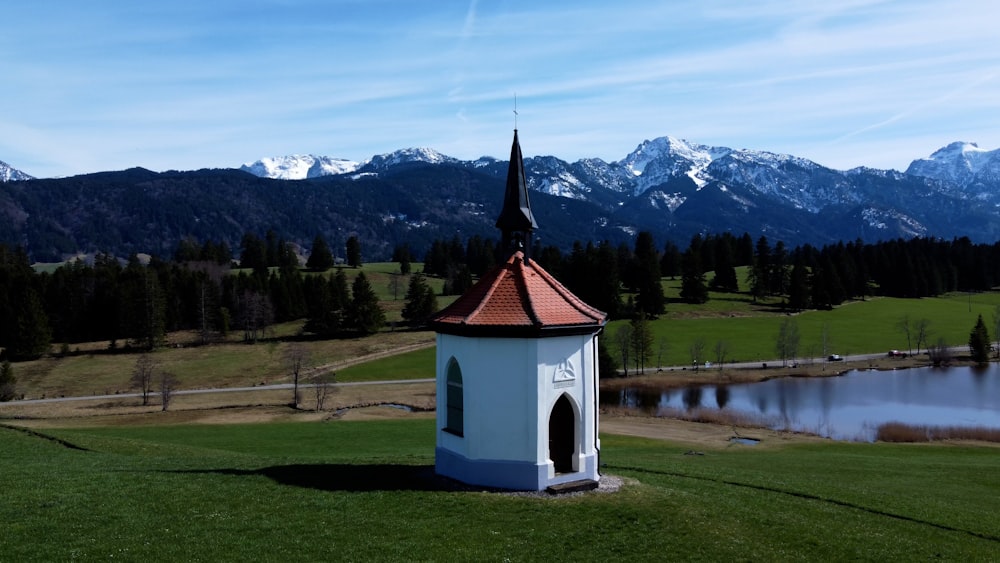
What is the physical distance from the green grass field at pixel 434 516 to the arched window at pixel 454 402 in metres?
1.61

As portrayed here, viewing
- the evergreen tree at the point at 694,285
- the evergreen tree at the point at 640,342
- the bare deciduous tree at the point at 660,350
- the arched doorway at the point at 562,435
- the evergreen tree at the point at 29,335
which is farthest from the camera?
the evergreen tree at the point at 694,285

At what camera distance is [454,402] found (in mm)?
20938

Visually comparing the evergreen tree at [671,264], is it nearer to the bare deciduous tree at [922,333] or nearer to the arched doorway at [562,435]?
the bare deciduous tree at [922,333]

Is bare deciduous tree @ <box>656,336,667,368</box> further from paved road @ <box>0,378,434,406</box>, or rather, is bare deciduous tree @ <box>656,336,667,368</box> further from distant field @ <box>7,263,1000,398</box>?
paved road @ <box>0,378,434,406</box>

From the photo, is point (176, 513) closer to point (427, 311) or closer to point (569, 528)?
point (569, 528)

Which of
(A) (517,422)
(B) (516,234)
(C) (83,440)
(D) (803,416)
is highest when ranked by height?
(B) (516,234)

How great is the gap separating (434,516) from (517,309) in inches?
232

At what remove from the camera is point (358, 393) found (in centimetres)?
6606

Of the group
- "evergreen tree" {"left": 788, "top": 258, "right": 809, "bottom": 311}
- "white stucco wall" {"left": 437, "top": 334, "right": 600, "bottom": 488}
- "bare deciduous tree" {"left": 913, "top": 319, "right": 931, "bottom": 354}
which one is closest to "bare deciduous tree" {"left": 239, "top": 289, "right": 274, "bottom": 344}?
"evergreen tree" {"left": 788, "top": 258, "right": 809, "bottom": 311}

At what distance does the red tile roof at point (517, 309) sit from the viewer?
19.3m

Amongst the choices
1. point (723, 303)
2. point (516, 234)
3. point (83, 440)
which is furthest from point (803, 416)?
point (723, 303)

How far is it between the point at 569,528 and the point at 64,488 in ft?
44.1

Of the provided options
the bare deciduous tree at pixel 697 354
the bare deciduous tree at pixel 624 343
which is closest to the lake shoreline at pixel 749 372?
the bare deciduous tree at pixel 697 354

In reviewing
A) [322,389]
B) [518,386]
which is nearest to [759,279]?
[322,389]
